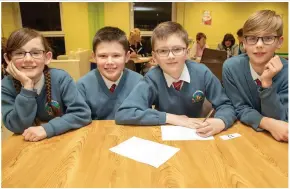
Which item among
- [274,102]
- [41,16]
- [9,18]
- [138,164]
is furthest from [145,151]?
[41,16]

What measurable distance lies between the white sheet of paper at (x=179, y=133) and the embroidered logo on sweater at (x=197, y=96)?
338mm

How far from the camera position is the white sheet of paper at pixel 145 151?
0.93 m

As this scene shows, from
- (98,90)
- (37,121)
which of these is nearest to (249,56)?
(98,90)

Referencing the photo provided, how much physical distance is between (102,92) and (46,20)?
645 centimetres

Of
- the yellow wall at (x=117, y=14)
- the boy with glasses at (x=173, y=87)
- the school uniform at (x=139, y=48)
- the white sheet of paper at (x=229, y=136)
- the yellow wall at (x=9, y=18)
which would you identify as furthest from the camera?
the yellow wall at (x=117, y=14)

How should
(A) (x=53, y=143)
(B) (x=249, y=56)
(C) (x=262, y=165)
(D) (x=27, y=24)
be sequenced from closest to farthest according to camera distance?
(C) (x=262, y=165) < (A) (x=53, y=143) < (B) (x=249, y=56) < (D) (x=27, y=24)

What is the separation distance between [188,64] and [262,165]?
805mm

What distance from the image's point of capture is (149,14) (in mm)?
7723

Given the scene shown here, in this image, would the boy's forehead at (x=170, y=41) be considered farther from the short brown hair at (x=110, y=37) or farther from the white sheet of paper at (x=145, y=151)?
the white sheet of paper at (x=145, y=151)

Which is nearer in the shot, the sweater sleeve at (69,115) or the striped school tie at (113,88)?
the sweater sleeve at (69,115)

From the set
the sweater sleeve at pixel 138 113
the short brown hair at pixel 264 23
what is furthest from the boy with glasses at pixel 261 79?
the sweater sleeve at pixel 138 113

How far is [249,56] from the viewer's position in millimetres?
1376

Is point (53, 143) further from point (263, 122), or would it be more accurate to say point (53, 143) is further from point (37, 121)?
point (263, 122)

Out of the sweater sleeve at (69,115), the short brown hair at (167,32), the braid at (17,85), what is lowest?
the sweater sleeve at (69,115)
